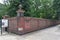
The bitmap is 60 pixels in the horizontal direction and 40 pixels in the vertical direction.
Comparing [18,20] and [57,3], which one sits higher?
[57,3]

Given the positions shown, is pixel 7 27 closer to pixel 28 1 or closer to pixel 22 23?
pixel 22 23

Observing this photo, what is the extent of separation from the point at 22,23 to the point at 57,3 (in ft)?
27.8

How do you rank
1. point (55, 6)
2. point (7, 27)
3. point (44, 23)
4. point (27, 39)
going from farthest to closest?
1. point (55, 6)
2. point (44, 23)
3. point (7, 27)
4. point (27, 39)

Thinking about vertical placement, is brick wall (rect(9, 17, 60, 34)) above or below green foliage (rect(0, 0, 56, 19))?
below

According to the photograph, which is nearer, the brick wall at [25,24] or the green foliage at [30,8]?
the brick wall at [25,24]

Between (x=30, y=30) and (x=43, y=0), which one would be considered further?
(x=43, y=0)

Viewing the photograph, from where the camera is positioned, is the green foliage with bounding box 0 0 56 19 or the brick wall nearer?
the brick wall

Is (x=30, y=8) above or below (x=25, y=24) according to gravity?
above

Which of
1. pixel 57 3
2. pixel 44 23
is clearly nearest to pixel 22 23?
pixel 44 23

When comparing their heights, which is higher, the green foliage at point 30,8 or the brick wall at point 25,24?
the green foliage at point 30,8

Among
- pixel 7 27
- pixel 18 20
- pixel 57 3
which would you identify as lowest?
pixel 7 27

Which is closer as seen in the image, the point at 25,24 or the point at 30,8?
the point at 25,24

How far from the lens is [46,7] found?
30047mm

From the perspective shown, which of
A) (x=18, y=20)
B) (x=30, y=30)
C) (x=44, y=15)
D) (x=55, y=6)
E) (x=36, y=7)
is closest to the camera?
(x=18, y=20)
